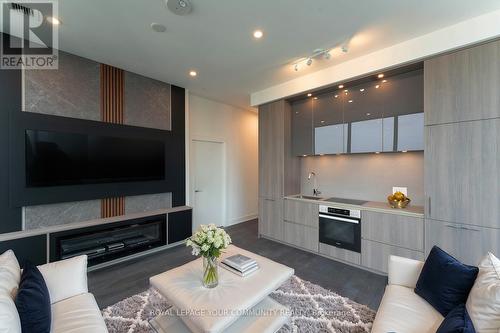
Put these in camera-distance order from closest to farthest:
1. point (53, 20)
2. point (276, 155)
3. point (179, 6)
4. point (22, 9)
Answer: point (179, 6)
point (22, 9)
point (53, 20)
point (276, 155)

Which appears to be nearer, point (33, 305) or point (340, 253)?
point (33, 305)

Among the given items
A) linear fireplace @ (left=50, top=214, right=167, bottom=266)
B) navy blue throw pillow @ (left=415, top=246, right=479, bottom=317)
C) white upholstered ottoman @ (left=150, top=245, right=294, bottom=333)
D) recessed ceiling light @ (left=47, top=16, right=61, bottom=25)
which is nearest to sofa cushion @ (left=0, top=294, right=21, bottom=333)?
white upholstered ottoman @ (left=150, top=245, right=294, bottom=333)

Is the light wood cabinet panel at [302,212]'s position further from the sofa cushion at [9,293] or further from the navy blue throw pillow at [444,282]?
the sofa cushion at [9,293]

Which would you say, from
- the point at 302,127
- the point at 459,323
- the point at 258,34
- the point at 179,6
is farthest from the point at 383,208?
the point at 179,6

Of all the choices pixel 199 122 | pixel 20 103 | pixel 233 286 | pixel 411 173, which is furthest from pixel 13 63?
pixel 411 173

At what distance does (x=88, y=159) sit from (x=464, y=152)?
462 centimetres

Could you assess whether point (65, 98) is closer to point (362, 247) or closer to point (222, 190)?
point (222, 190)

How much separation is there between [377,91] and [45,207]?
4708 mm

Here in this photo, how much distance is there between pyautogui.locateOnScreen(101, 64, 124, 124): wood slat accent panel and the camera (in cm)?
322

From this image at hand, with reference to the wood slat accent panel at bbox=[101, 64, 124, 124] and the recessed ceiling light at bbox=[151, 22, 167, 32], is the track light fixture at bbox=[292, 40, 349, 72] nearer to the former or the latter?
the recessed ceiling light at bbox=[151, 22, 167, 32]

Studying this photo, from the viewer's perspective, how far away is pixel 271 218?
4.09 meters

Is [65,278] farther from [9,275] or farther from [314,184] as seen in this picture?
[314,184]

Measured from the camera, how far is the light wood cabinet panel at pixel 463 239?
2.15 meters

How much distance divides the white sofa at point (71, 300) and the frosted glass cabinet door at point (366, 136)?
3402mm
